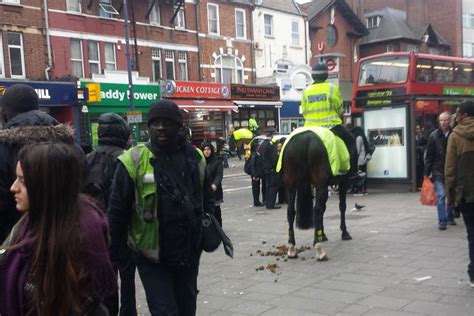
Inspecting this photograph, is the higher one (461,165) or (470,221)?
(461,165)

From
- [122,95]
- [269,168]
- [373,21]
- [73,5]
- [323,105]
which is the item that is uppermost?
[373,21]

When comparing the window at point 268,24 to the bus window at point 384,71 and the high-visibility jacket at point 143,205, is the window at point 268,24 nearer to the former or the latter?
the bus window at point 384,71

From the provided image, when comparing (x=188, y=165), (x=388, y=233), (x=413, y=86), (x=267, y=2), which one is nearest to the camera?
(x=188, y=165)

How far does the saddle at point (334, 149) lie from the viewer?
729 centimetres

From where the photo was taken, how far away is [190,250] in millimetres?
3805

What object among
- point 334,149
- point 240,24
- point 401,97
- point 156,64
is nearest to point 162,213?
point 334,149

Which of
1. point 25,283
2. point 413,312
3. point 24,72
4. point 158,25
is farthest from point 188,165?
point 158,25

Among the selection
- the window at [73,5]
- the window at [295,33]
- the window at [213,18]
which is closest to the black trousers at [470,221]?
the window at [73,5]

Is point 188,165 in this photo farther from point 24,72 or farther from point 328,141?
point 24,72

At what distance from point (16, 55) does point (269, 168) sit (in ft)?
51.1

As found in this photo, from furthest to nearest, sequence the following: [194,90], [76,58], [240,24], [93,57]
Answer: [240,24], [194,90], [93,57], [76,58]

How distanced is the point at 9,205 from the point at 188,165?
1198 millimetres

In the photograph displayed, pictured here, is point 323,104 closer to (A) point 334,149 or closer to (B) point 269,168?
(A) point 334,149

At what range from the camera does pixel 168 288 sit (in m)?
3.75
